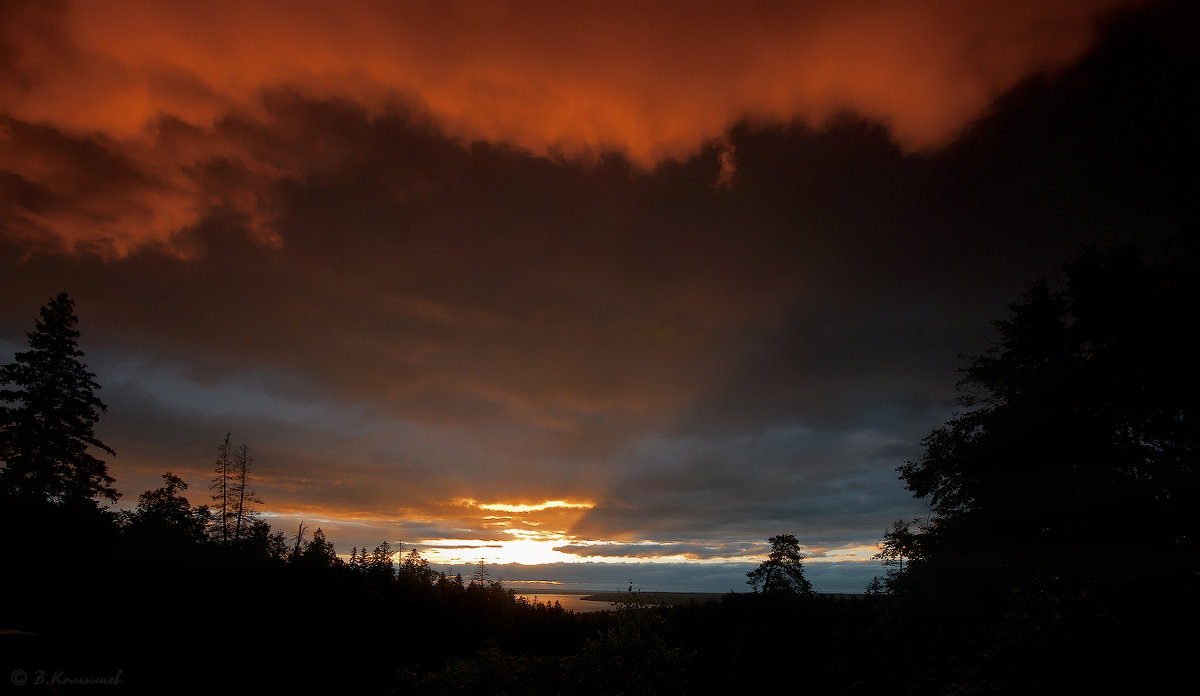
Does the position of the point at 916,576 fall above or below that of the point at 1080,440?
below

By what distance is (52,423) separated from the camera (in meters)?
38.2

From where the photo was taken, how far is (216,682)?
3541 cm

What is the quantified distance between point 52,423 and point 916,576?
61015 millimetres

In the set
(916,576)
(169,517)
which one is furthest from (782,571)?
(169,517)

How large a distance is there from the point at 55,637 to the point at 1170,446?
61444mm

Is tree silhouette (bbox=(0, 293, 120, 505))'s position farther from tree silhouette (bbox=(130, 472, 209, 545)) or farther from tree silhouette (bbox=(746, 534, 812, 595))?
tree silhouette (bbox=(746, 534, 812, 595))

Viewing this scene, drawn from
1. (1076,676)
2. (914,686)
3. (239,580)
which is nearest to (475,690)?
(914,686)

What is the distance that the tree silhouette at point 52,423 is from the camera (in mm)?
36594

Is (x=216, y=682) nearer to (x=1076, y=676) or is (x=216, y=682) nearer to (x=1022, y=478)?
(x=1076, y=676)

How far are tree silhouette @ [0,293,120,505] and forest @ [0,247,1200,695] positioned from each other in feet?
0.43

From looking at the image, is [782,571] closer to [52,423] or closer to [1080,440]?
[1080,440]

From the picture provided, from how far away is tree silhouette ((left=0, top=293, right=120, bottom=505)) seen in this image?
36594 mm

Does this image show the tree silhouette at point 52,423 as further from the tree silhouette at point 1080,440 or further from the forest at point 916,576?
the tree silhouette at point 1080,440

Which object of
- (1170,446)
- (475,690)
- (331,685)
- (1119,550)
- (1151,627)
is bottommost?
(331,685)
